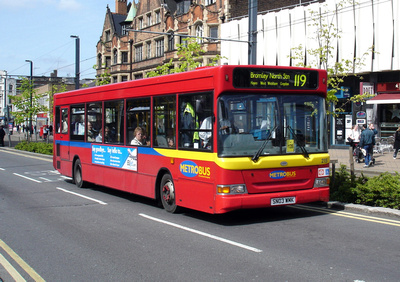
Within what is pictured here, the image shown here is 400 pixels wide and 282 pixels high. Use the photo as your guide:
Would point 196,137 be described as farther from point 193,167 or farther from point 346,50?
point 346,50

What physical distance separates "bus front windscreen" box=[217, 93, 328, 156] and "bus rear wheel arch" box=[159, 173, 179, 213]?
193cm

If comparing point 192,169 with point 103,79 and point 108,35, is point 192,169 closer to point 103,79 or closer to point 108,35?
point 103,79

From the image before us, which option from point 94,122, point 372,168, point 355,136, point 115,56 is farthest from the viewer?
point 115,56

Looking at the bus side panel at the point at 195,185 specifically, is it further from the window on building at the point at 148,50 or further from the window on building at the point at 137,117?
the window on building at the point at 148,50

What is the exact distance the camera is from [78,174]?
14898mm

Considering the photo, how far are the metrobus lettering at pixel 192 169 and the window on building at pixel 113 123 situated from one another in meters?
2.96

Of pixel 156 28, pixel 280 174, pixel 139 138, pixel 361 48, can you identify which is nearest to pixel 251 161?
pixel 280 174

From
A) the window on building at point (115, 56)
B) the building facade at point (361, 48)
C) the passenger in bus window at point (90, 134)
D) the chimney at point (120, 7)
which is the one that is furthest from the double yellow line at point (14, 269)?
the chimney at point (120, 7)

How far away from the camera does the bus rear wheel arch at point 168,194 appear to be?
991cm

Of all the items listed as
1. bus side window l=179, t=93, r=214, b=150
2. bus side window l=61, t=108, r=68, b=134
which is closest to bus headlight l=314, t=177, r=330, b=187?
bus side window l=179, t=93, r=214, b=150

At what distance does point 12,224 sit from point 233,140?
4379 millimetres

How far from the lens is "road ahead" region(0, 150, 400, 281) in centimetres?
587

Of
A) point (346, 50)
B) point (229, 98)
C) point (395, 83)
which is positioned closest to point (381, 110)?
point (395, 83)

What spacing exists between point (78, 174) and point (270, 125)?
7.96m
